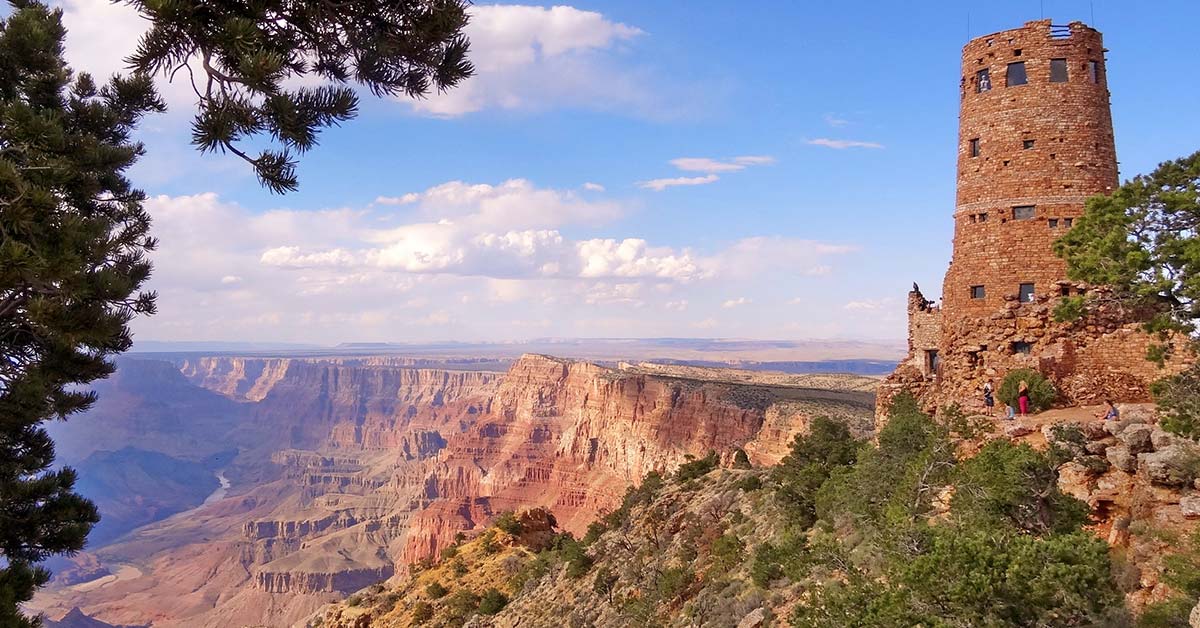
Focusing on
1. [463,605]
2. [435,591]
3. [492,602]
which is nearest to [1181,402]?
[492,602]

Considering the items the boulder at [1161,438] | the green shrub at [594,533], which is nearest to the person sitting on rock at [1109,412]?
the boulder at [1161,438]

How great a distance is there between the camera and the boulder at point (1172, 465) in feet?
35.9

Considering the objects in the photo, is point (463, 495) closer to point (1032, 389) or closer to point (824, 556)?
point (1032, 389)

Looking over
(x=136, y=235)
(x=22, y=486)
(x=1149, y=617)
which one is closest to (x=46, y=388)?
(x=22, y=486)

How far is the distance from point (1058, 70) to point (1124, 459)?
9.93 meters

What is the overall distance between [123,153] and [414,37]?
4.27m

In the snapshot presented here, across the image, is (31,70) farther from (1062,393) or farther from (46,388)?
(1062,393)

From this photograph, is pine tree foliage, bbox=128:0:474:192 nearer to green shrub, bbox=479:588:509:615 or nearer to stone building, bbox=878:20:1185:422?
stone building, bbox=878:20:1185:422

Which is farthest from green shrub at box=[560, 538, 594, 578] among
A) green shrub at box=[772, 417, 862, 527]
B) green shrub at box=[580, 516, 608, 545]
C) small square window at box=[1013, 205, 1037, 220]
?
small square window at box=[1013, 205, 1037, 220]

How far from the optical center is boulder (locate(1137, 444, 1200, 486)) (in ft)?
35.9

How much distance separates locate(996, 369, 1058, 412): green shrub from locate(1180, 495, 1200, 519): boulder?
5931 millimetres

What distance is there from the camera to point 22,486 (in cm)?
958

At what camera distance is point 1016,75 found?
Answer: 17953 mm

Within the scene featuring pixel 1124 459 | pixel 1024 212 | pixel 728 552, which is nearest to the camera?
pixel 1124 459
